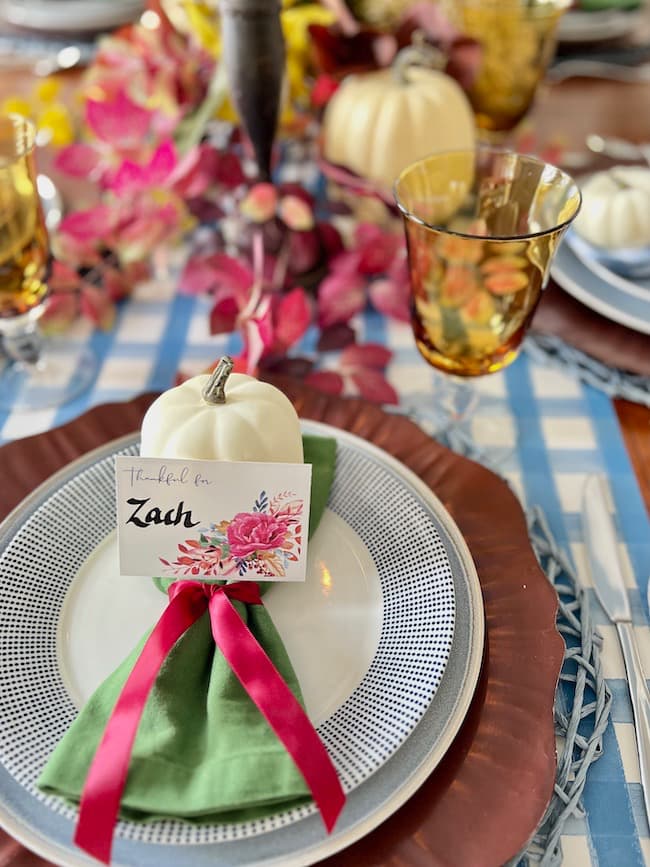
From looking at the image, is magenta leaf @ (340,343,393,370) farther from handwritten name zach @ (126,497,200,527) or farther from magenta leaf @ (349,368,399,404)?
handwritten name zach @ (126,497,200,527)

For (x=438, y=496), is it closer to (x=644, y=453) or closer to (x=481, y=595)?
(x=481, y=595)

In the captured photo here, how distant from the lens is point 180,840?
0.43 meters

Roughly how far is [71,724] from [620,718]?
1.26 feet

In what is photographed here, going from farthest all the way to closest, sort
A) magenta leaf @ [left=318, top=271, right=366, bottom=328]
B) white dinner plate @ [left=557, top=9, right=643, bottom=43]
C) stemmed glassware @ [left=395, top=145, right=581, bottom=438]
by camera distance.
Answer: white dinner plate @ [left=557, top=9, right=643, bottom=43] → magenta leaf @ [left=318, top=271, right=366, bottom=328] → stemmed glassware @ [left=395, top=145, right=581, bottom=438]

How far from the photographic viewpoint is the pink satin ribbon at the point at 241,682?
0.43m

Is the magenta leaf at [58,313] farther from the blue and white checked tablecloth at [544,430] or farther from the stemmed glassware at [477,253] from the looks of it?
the stemmed glassware at [477,253]

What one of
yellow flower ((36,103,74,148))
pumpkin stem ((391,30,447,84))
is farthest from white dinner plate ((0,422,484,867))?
yellow flower ((36,103,74,148))

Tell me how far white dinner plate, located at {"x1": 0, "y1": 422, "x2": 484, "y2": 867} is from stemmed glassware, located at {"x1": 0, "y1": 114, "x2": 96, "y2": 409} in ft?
0.80

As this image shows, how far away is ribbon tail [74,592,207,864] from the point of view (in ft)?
1.41

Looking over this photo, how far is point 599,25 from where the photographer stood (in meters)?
1.51

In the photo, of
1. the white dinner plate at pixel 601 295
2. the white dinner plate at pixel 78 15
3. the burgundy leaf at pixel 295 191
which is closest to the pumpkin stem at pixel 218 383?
the white dinner plate at pixel 601 295

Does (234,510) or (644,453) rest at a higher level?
(234,510)

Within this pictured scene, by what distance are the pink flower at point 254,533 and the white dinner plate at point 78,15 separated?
136cm

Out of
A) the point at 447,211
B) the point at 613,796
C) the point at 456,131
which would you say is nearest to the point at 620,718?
the point at 613,796
